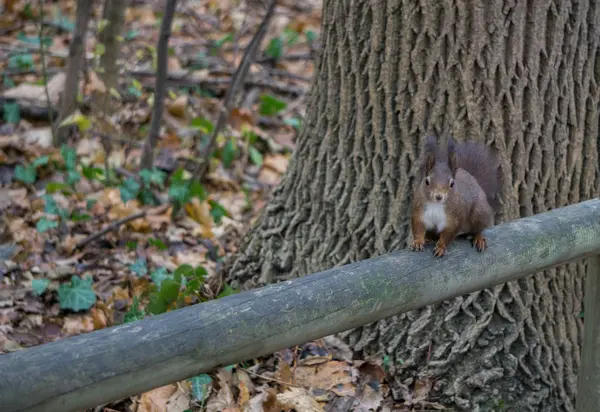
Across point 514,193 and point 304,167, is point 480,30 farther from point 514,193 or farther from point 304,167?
point 304,167

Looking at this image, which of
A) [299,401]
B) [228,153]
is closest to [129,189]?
[228,153]

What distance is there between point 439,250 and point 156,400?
1.14 meters

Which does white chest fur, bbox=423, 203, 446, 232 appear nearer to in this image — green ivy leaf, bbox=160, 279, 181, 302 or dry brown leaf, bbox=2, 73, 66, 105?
green ivy leaf, bbox=160, 279, 181, 302

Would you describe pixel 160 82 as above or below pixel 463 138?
below

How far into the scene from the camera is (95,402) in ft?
4.62

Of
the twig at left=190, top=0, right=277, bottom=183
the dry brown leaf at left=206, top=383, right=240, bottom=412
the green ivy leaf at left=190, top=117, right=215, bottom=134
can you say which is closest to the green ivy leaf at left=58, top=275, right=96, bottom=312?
the dry brown leaf at left=206, top=383, right=240, bottom=412

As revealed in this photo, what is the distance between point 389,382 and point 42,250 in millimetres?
1830

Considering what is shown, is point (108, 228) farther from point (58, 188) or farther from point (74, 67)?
point (74, 67)

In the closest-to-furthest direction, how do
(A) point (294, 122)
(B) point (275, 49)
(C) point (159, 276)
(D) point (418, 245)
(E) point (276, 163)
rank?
(D) point (418, 245)
(C) point (159, 276)
(E) point (276, 163)
(A) point (294, 122)
(B) point (275, 49)

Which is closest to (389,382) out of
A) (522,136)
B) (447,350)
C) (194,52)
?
(447,350)

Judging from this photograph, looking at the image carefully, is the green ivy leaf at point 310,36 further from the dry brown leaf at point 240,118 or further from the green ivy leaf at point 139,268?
the green ivy leaf at point 139,268

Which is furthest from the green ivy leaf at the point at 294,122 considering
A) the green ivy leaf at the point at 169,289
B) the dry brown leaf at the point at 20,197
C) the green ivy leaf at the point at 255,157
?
the green ivy leaf at the point at 169,289

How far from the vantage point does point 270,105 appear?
19.0ft

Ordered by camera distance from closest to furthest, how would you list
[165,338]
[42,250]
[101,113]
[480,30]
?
[165,338]
[480,30]
[42,250]
[101,113]
